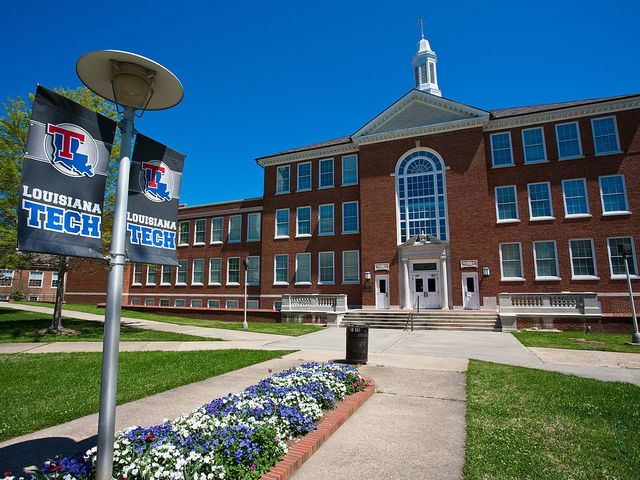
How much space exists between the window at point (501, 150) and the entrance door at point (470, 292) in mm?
7851

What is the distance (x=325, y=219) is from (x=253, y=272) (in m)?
7.94

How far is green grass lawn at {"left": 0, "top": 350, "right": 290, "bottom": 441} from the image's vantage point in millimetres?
5832

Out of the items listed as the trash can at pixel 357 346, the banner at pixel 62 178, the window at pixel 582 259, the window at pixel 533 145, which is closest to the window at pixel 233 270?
the window at pixel 533 145

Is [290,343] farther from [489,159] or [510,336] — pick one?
[489,159]

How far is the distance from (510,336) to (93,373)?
16565 mm

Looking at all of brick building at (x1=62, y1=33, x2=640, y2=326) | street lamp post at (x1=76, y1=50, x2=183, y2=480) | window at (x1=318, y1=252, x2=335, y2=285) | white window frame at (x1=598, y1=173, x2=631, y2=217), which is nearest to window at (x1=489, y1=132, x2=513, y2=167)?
brick building at (x1=62, y1=33, x2=640, y2=326)

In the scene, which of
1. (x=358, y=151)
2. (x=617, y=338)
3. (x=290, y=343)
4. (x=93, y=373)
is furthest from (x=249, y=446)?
(x=358, y=151)

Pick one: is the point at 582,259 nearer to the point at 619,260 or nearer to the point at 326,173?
the point at 619,260

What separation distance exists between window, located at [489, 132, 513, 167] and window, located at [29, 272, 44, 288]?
2312 inches

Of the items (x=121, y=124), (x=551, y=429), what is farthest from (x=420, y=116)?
(x=121, y=124)

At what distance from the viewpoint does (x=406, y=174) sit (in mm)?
27672

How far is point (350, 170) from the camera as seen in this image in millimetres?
30281

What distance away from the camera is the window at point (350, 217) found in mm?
29356

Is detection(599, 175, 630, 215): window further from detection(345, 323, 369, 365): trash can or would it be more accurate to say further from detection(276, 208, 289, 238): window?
detection(276, 208, 289, 238): window
